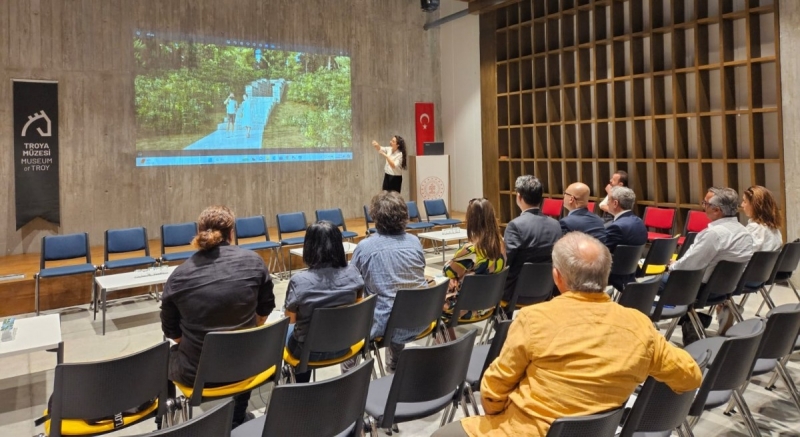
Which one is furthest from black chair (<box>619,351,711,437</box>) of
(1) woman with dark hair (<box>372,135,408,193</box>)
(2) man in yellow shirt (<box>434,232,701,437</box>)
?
(1) woman with dark hair (<box>372,135,408,193</box>)

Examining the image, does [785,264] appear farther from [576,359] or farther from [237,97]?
[237,97]

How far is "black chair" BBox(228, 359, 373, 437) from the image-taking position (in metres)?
1.98

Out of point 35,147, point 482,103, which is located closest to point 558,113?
point 482,103

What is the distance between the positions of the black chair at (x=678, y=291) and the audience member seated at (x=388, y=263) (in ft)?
5.33

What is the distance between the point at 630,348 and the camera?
1.76 m

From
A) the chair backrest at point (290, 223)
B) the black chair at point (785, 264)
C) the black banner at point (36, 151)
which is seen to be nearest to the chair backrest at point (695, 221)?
the black chair at point (785, 264)

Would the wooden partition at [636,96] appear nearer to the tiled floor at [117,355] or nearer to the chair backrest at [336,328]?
the tiled floor at [117,355]

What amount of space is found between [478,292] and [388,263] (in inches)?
26.0

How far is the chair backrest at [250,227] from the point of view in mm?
7730

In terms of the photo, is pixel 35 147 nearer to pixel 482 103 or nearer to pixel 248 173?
pixel 248 173

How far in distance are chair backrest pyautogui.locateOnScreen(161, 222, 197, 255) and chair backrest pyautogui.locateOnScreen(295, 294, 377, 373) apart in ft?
14.7

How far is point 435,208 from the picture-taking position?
9562 mm

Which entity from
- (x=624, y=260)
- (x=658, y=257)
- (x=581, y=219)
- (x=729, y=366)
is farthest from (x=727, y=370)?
(x=658, y=257)

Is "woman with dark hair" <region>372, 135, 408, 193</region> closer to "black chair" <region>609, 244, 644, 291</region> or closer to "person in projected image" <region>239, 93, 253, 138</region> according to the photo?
"person in projected image" <region>239, 93, 253, 138</region>
